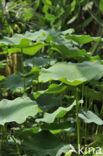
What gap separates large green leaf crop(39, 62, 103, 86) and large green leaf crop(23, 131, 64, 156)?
10.9 inches

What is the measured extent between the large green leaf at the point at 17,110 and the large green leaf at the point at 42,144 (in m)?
0.15

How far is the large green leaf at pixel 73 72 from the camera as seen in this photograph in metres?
0.83

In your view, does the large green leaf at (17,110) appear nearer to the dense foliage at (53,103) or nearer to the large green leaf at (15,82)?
the dense foliage at (53,103)

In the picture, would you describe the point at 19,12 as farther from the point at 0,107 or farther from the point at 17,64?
the point at 0,107

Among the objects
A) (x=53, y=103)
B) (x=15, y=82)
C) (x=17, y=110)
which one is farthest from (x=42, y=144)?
(x=15, y=82)

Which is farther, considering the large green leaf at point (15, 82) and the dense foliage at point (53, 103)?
the large green leaf at point (15, 82)

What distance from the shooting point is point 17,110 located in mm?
932

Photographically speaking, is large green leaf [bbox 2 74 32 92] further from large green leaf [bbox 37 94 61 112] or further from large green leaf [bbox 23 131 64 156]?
large green leaf [bbox 23 131 64 156]

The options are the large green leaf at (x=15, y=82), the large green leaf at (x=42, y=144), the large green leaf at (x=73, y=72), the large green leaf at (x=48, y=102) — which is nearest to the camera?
the large green leaf at (x=73, y=72)

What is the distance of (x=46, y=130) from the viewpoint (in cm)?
109

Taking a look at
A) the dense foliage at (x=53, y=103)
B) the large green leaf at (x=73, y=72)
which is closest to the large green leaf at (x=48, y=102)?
the dense foliage at (x=53, y=103)

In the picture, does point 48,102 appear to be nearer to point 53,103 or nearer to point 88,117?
point 53,103

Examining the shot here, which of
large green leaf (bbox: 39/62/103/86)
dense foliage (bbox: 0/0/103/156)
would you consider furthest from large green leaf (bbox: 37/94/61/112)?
large green leaf (bbox: 39/62/103/86)

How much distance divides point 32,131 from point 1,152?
0.23 metres
